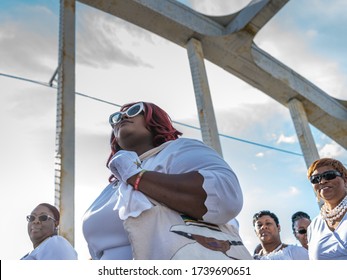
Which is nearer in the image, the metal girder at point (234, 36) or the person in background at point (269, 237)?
the person in background at point (269, 237)

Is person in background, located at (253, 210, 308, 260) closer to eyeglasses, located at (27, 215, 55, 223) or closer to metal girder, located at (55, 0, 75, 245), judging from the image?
metal girder, located at (55, 0, 75, 245)

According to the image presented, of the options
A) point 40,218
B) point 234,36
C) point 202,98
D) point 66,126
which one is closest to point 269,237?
point 40,218

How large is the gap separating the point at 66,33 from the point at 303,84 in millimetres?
6691

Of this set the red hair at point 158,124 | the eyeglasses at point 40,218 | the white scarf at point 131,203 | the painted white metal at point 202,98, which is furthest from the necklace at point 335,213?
the painted white metal at point 202,98

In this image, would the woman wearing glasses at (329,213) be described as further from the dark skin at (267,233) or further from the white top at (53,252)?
the white top at (53,252)

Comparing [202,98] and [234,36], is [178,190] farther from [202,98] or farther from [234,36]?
[234,36]

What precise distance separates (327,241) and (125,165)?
183 centimetres

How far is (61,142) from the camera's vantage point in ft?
14.7

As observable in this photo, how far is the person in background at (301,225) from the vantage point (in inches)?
167

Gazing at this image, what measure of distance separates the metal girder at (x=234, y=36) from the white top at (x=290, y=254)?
16.5 ft

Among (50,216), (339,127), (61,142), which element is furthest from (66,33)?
(339,127)

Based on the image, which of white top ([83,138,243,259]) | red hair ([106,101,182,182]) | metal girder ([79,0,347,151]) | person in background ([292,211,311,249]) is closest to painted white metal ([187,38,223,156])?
metal girder ([79,0,347,151])

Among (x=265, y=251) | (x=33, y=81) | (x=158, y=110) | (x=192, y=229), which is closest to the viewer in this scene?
(x=192, y=229)

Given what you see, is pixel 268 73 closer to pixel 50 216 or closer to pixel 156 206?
pixel 50 216
